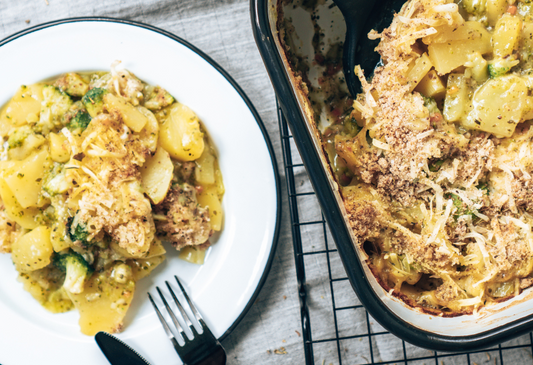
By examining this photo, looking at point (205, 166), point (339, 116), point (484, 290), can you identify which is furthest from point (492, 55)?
point (205, 166)

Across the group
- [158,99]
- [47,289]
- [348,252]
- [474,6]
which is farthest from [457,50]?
[47,289]

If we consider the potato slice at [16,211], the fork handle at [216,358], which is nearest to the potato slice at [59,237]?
the potato slice at [16,211]

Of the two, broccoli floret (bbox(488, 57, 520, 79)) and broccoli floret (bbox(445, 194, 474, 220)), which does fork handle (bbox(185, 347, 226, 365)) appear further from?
broccoli floret (bbox(488, 57, 520, 79))

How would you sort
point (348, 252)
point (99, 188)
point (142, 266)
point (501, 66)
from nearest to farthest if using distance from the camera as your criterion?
point (348, 252) → point (501, 66) → point (99, 188) → point (142, 266)

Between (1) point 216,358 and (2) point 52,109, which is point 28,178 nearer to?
(2) point 52,109

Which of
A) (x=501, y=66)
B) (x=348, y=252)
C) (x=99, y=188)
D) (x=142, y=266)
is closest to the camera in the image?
(x=348, y=252)

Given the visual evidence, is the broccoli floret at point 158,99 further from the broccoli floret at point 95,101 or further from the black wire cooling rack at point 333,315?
the black wire cooling rack at point 333,315

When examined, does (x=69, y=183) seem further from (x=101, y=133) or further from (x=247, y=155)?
(x=247, y=155)
